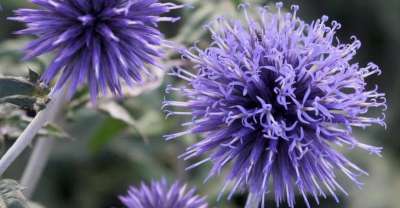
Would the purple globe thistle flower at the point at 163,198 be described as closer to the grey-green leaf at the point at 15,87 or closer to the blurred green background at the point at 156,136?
the blurred green background at the point at 156,136

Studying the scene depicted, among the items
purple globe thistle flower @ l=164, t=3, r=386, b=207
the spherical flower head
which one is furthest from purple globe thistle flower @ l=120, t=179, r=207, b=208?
the spherical flower head

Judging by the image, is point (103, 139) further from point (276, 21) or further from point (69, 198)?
point (69, 198)

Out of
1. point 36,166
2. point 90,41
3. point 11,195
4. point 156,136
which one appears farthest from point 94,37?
point 156,136

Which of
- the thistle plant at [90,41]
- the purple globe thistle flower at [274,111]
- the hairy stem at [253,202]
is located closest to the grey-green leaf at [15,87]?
the thistle plant at [90,41]

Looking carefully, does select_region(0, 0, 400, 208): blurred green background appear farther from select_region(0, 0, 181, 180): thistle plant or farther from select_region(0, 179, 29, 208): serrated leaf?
select_region(0, 179, 29, 208): serrated leaf

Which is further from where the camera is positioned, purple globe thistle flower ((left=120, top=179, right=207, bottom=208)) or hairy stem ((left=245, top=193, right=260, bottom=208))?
purple globe thistle flower ((left=120, top=179, right=207, bottom=208))

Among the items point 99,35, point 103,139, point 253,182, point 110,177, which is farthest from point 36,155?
point 110,177

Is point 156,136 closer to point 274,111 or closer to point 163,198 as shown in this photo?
point 163,198
